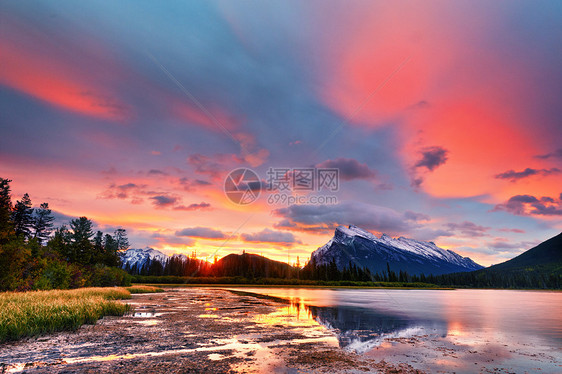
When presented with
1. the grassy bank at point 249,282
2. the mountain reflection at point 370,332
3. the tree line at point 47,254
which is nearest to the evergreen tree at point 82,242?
the tree line at point 47,254

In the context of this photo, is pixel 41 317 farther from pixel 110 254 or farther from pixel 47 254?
pixel 110 254

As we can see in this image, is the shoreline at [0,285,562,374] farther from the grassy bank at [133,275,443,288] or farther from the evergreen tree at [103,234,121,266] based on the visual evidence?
the grassy bank at [133,275,443,288]

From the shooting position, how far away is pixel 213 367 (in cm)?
1145

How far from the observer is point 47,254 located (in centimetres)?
6141

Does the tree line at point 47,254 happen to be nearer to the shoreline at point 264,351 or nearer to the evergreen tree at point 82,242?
the evergreen tree at point 82,242

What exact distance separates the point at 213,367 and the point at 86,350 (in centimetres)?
670

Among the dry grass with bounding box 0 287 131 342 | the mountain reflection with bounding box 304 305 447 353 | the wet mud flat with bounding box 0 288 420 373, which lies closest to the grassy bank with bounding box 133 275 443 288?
the mountain reflection with bounding box 304 305 447 353

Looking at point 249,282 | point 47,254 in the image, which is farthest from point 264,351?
point 249,282

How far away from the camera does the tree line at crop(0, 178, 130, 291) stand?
38.4m

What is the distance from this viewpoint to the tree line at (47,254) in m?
38.4

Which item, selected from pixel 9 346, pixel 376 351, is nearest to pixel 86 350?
pixel 9 346

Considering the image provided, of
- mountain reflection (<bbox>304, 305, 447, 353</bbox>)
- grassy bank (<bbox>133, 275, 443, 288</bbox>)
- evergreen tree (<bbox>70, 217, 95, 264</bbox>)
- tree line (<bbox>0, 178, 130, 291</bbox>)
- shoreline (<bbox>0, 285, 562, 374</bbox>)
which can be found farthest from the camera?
grassy bank (<bbox>133, 275, 443, 288</bbox>)

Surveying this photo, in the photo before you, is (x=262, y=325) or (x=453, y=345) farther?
(x=262, y=325)

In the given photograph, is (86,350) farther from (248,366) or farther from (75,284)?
(75,284)
